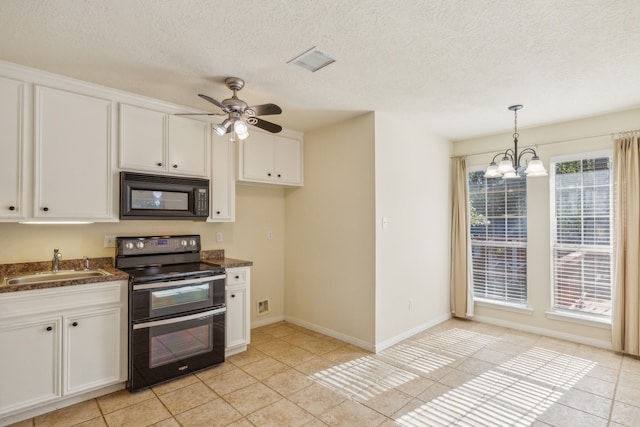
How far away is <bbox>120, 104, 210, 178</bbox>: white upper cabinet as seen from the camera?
3.04m

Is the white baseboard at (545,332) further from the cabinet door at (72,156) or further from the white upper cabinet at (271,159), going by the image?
the cabinet door at (72,156)

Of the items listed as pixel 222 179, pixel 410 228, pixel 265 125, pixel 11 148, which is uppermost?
pixel 265 125

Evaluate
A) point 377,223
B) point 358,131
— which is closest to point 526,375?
point 377,223

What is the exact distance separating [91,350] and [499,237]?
459cm

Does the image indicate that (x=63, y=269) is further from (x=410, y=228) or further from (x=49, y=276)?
(x=410, y=228)

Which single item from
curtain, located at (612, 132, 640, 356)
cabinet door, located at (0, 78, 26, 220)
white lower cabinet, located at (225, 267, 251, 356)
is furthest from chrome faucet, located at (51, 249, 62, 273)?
curtain, located at (612, 132, 640, 356)

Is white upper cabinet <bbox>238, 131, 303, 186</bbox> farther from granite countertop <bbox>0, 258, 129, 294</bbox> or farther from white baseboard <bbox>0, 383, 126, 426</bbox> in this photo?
white baseboard <bbox>0, 383, 126, 426</bbox>

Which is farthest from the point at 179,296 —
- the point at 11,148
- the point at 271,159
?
the point at 271,159

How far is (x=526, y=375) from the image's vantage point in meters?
3.05

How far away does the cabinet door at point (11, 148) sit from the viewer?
8.15 feet

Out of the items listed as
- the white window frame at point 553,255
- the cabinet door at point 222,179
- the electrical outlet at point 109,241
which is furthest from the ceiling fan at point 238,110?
the white window frame at point 553,255

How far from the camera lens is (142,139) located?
3.11 metres

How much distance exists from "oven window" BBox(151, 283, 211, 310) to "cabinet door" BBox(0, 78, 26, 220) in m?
1.16

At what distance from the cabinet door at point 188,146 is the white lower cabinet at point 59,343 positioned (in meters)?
1.22
